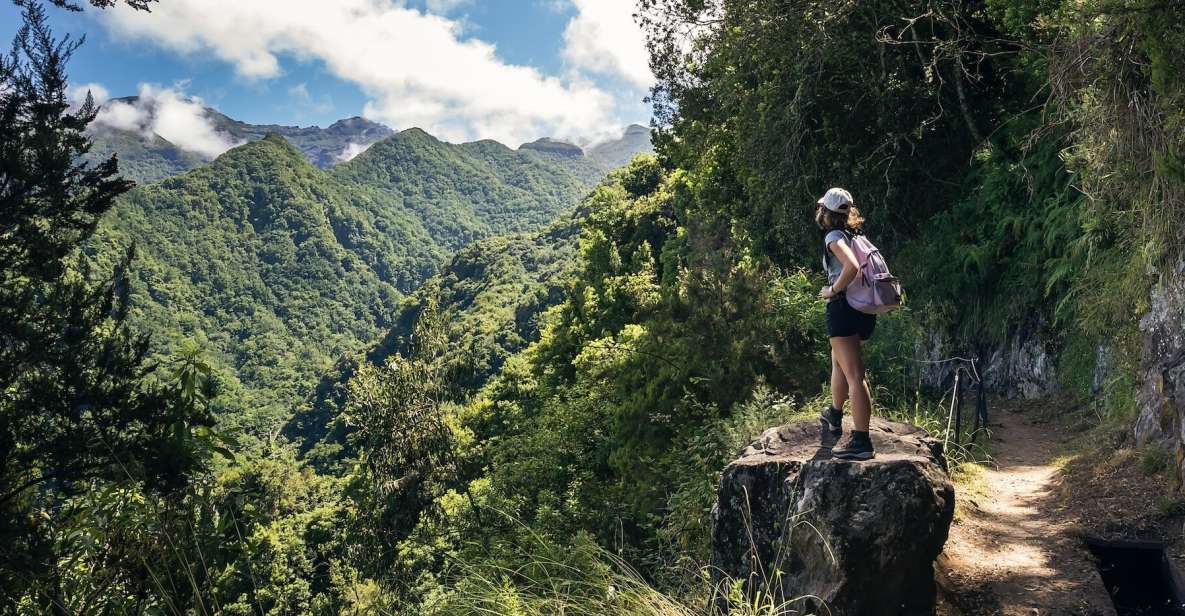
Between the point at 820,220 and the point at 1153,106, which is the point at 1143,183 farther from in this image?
the point at 820,220

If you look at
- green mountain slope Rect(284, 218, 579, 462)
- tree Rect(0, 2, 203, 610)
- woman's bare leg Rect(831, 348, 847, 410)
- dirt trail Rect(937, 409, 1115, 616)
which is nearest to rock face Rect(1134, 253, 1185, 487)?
dirt trail Rect(937, 409, 1115, 616)

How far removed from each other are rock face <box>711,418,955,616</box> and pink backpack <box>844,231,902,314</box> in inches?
36.1

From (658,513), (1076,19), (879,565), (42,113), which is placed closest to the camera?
(879,565)

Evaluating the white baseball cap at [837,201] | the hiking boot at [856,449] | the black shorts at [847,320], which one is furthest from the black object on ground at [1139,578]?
the white baseball cap at [837,201]

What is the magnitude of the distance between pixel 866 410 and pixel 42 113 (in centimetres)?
1148

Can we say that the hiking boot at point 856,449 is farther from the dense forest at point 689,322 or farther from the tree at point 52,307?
the tree at point 52,307

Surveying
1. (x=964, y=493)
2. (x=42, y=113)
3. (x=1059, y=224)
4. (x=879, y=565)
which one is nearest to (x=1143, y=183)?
(x=964, y=493)

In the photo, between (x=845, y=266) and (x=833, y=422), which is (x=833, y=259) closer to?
(x=845, y=266)

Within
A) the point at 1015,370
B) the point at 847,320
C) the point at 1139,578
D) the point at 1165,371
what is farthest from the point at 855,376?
the point at 1015,370

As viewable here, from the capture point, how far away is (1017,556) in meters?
4.86

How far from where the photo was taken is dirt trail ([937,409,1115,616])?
4.19m

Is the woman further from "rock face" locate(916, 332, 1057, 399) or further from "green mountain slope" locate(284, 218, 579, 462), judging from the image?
"green mountain slope" locate(284, 218, 579, 462)

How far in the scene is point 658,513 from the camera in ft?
31.3

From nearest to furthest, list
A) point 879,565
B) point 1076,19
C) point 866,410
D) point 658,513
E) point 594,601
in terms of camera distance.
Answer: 1. point 594,601
2. point 879,565
3. point 866,410
4. point 1076,19
5. point 658,513
